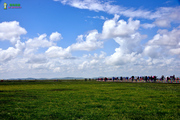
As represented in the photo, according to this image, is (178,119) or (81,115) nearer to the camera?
(178,119)

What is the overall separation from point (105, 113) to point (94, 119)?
1922 millimetres

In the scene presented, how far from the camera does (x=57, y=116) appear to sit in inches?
496

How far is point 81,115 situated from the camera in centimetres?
1275

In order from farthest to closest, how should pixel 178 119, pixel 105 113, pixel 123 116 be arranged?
pixel 105 113, pixel 123 116, pixel 178 119

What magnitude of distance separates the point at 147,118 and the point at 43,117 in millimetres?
7854

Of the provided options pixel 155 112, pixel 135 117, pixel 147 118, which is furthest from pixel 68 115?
pixel 155 112

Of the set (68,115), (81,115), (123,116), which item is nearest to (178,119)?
(123,116)

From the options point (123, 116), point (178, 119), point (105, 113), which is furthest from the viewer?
point (105, 113)

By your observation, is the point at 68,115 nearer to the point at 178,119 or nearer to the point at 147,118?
the point at 147,118

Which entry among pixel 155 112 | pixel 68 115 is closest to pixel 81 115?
pixel 68 115

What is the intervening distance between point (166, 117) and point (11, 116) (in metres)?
12.0

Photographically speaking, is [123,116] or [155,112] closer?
[123,116]

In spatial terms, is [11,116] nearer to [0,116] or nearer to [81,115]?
[0,116]

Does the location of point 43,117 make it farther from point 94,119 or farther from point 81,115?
point 94,119
